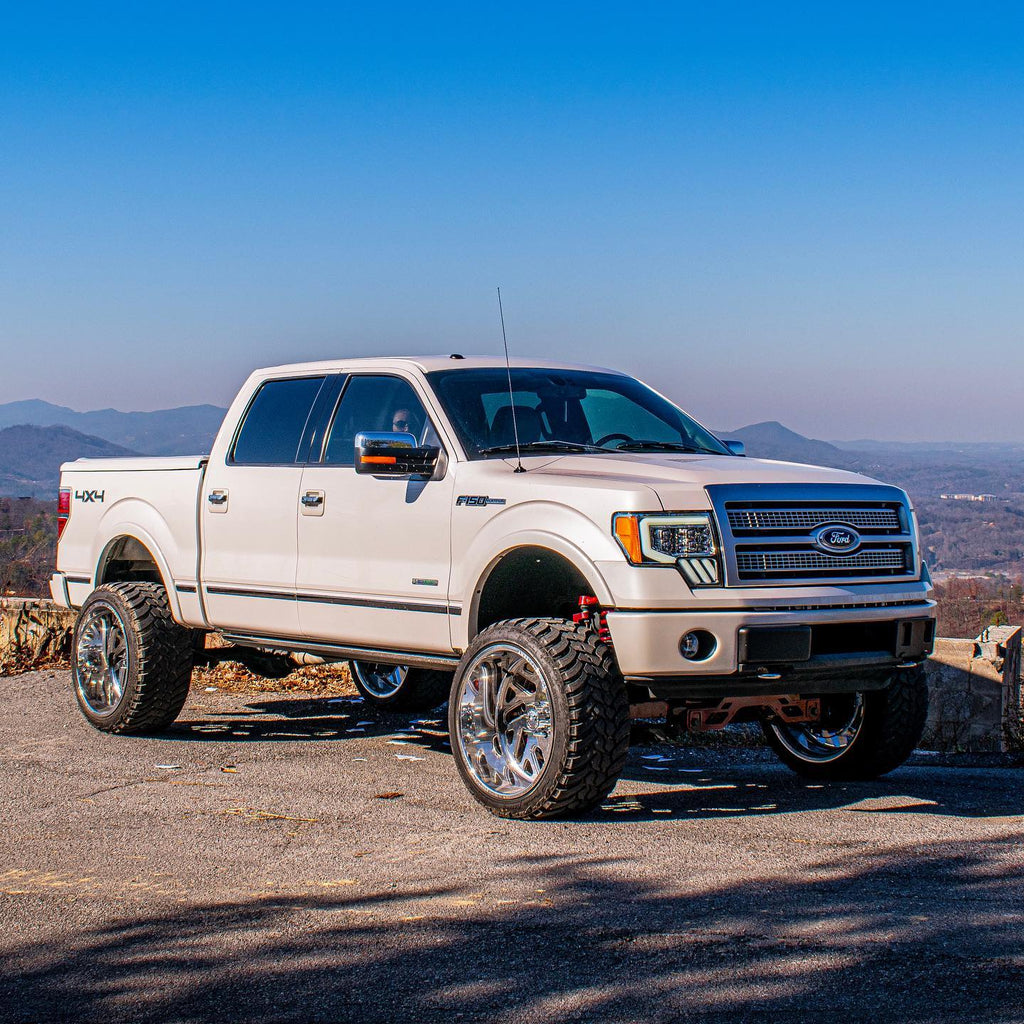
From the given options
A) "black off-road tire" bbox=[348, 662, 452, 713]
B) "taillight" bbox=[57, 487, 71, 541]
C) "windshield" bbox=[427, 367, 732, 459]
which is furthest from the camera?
"black off-road tire" bbox=[348, 662, 452, 713]

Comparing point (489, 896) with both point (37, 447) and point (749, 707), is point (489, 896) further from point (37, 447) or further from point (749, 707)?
point (37, 447)

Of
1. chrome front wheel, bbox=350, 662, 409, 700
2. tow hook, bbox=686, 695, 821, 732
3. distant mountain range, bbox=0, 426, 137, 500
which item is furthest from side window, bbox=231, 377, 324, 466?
distant mountain range, bbox=0, 426, 137, 500

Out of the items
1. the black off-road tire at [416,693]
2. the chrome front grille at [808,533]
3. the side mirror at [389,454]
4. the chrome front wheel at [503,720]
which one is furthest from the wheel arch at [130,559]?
the chrome front grille at [808,533]

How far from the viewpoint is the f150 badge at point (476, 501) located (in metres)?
6.50

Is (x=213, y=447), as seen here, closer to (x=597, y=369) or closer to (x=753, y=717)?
(x=597, y=369)

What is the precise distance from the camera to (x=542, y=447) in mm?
7062

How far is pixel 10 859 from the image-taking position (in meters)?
5.57

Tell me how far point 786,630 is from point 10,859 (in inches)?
134

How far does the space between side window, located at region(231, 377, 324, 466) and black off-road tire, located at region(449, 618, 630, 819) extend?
7.91 ft

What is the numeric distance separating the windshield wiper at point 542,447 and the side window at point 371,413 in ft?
1.50

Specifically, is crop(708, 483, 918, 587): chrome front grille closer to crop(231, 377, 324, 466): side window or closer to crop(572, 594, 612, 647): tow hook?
crop(572, 594, 612, 647): tow hook

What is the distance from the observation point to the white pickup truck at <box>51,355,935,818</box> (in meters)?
5.92

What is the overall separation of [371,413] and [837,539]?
271cm

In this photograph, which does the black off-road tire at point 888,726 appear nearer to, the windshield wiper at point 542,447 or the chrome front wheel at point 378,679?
the windshield wiper at point 542,447
